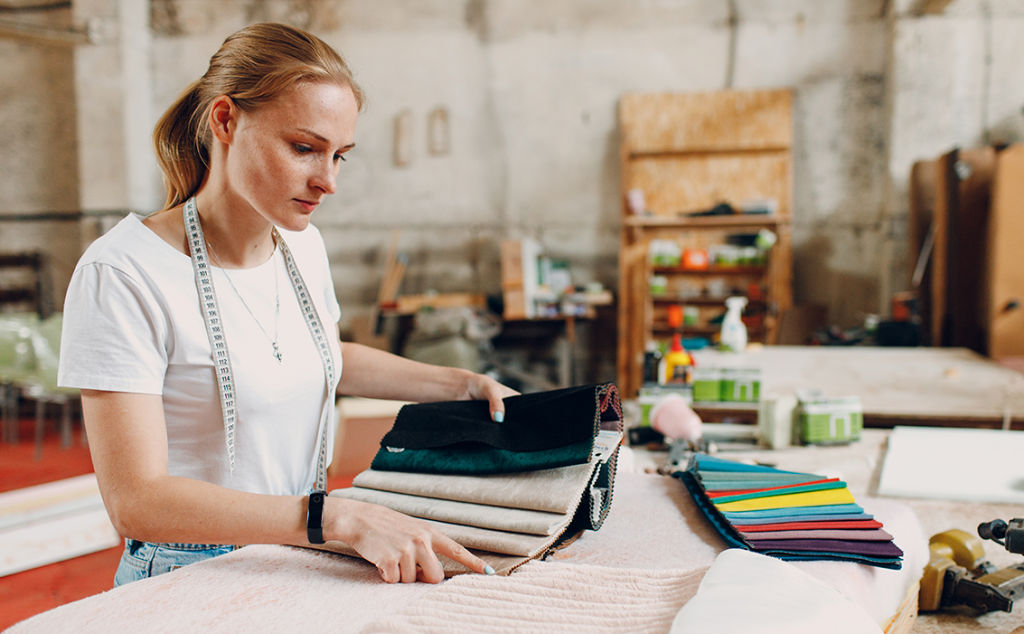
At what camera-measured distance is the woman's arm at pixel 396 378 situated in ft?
4.37

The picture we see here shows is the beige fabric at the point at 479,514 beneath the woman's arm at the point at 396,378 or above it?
beneath

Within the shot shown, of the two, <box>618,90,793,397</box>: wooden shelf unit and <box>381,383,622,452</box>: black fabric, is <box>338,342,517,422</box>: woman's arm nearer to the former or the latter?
<box>381,383,622,452</box>: black fabric

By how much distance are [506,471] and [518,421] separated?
0.10 metres

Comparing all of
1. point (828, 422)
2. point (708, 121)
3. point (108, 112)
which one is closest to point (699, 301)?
point (708, 121)

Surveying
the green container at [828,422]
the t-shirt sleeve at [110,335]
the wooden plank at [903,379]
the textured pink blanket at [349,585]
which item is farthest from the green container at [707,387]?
the t-shirt sleeve at [110,335]

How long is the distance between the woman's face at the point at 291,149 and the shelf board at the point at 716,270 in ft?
16.5

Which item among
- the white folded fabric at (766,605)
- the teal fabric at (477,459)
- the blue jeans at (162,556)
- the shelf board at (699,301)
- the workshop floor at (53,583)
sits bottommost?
the workshop floor at (53,583)

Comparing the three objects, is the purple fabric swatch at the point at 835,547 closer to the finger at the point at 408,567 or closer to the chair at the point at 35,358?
the finger at the point at 408,567

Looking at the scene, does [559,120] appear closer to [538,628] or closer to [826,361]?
[826,361]

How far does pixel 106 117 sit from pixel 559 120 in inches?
165

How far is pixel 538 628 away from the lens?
0.74 m

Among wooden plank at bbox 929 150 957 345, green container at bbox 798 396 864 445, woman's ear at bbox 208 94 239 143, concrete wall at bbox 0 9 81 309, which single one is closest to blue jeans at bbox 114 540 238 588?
woman's ear at bbox 208 94 239 143

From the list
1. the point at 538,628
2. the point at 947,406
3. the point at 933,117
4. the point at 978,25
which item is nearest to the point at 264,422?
the point at 538,628

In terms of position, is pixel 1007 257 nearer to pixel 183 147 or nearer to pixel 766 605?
pixel 766 605
